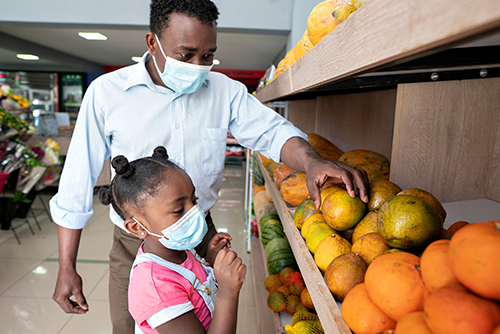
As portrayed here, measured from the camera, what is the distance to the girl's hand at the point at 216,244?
58.6 inches

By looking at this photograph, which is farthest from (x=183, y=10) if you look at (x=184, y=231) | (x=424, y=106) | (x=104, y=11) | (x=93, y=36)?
(x=93, y=36)

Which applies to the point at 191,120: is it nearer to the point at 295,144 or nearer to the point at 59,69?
the point at 295,144

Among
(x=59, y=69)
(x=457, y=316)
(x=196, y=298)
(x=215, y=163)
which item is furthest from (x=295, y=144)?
(x=59, y=69)

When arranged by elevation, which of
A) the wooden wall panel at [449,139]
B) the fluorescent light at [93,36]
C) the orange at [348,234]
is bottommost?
the orange at [348,234]

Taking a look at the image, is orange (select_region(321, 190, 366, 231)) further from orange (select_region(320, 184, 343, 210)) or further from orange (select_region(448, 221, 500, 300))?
orange (select_region(448, 221, 500, 300))

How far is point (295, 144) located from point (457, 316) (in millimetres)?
1015

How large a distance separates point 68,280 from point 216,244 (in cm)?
64

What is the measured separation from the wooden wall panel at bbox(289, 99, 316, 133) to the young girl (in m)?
2.04

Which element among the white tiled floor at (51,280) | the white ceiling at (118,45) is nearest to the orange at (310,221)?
the white tiled floor at (51,280)

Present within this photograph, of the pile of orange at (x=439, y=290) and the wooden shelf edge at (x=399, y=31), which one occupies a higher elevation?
the wooden shelf edge at (x=399, y=31)

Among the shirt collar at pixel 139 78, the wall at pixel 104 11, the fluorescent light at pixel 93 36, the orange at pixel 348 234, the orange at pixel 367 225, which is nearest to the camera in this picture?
the orange at pixel 367 225

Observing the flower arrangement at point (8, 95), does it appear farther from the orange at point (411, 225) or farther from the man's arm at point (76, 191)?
the orange at point (411, 225)

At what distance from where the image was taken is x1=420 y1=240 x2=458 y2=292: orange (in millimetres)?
479

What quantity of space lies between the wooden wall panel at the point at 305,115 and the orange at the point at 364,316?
2.41 meters
